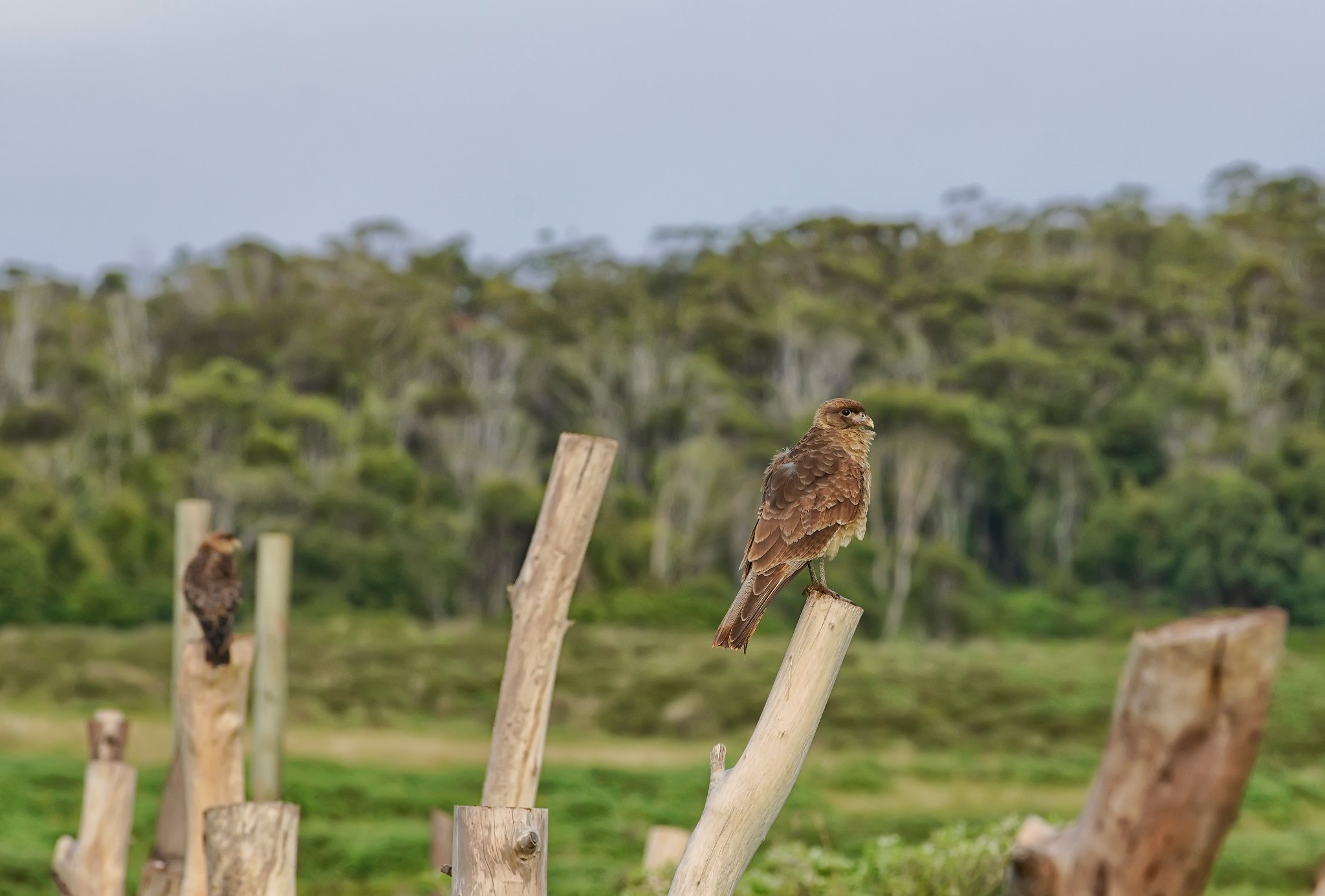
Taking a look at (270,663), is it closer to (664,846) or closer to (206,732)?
(664,846)

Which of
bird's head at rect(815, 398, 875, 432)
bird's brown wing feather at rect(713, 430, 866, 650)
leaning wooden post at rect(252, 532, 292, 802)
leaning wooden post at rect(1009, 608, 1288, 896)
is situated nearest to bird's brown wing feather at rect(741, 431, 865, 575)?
bird's brown wing feather at rect(713, 430, 866, 650)

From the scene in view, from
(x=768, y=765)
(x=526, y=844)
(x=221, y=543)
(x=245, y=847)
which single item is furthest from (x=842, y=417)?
(x=221, y=543)

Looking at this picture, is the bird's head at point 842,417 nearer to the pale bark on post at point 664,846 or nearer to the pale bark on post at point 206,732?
the pale bark on post at point 206,732

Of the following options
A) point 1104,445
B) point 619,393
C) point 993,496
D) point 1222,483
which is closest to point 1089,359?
point 1104,445

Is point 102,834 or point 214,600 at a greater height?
point 214,600

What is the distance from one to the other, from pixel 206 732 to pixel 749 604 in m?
2.33

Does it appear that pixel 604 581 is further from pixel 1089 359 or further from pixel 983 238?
pixel 983 238

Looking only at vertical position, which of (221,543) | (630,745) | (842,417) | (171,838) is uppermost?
(842,417)

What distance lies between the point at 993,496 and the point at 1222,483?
18.9 ft

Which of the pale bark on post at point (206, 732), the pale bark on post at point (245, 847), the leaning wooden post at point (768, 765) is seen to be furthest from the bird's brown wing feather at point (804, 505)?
the pale bark on post at point (206, 732)

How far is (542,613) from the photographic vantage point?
460 centimetres

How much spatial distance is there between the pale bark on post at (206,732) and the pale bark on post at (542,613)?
1015 mm

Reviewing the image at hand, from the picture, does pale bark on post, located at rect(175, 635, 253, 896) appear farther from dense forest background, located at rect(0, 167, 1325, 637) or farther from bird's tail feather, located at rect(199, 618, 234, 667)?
dense forest background, located at rect(0, 167, 1325, 637)

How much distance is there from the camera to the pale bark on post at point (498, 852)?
9.82ft
